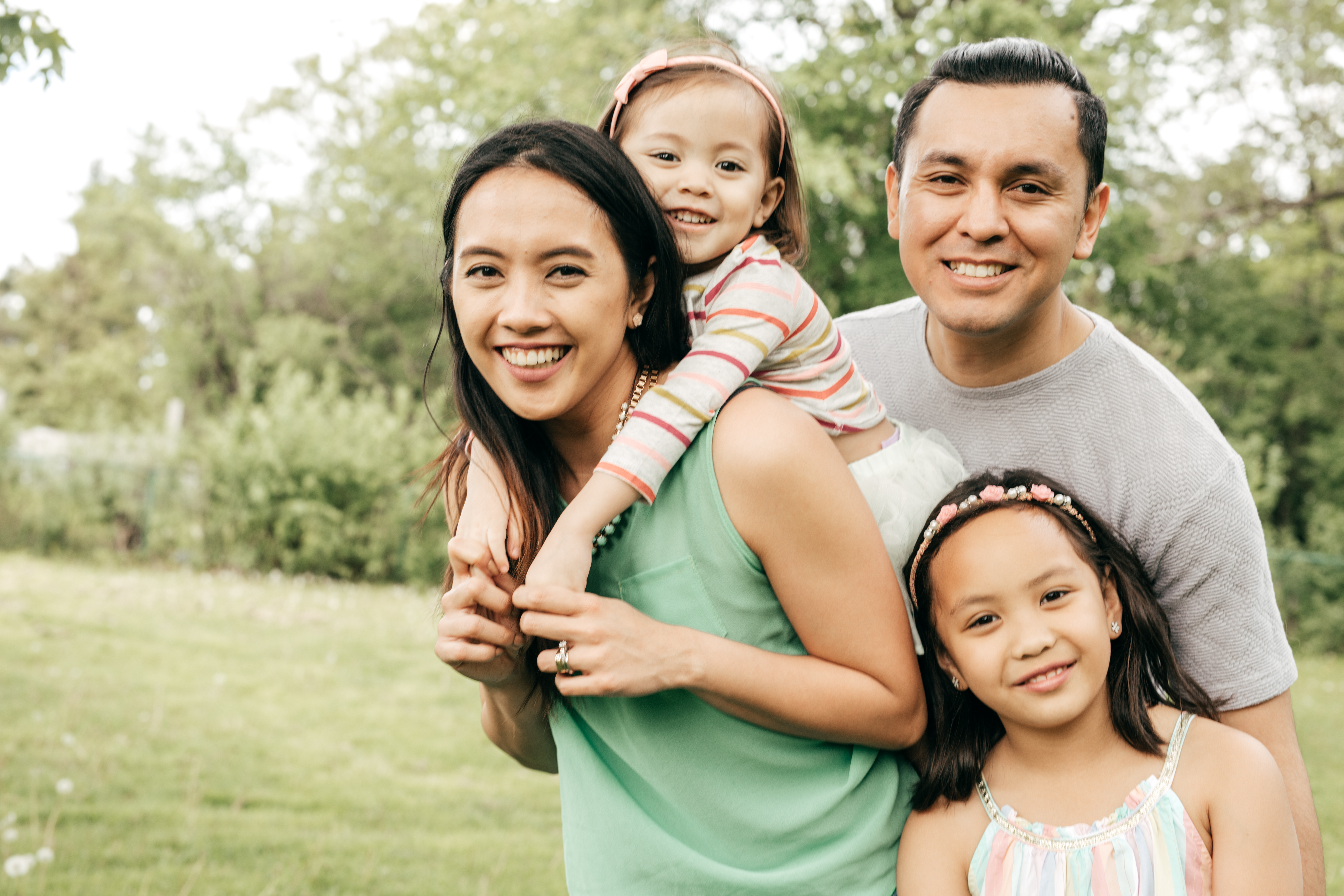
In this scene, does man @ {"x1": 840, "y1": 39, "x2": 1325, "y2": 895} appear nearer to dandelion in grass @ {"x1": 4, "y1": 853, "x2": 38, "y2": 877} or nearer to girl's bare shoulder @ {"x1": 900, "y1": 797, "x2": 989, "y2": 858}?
girl's bare shoulder @ {"x1": 900, "y1": 797, "x2": 989, "y2": 858}

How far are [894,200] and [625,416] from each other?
1024 millimetres

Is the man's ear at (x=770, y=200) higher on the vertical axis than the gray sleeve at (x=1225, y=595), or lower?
higher

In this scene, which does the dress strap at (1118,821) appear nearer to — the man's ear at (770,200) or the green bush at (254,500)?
the man's ear at (770,200)

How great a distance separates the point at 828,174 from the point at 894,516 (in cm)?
1278

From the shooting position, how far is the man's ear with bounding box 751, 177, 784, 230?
8.77ft

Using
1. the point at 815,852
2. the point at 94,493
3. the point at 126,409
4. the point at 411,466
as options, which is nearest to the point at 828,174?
the point at 411,466

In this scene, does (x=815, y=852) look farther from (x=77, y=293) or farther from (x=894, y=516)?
(x=77, y=293)

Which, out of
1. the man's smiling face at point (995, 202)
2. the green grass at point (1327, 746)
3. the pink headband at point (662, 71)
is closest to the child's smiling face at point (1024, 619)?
the man's smiling face at point (995, 202)

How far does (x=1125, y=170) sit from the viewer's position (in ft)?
60.7

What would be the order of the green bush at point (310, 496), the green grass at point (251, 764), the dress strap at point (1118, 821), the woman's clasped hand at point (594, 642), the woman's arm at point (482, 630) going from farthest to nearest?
the green bush at point (310, 496) → the green grass at point (251, 764) → the dress strap at point (1118, 821) → the woman's arm at point (482, 630) → the woman's clasped hand at point (594, 642)

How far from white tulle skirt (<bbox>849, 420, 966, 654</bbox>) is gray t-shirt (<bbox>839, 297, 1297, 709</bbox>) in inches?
7.5

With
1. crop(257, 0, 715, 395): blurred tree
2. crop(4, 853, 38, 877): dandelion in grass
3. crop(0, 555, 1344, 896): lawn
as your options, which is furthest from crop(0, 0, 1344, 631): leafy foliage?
crop(4, 853, 38, 877): dandelion in grass

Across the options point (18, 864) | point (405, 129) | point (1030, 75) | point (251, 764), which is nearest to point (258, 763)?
point (251, 764)

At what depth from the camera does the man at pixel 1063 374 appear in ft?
7.11
